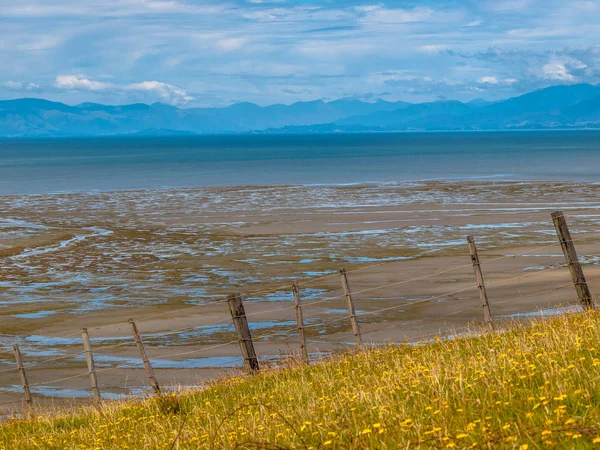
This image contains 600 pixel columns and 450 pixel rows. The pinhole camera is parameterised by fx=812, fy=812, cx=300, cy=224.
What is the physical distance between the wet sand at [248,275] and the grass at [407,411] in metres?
6.87

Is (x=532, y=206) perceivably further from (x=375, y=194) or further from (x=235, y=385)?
(x=235, y=385)

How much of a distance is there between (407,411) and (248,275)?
26.2 m

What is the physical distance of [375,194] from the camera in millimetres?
69062

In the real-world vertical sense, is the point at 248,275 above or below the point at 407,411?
below

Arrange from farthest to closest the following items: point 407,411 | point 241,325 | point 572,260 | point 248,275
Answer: point 248,275, point 572,260, point 241,325, point 407,411

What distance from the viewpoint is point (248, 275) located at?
32312 millimetres

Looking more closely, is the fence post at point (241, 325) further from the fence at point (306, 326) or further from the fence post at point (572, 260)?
the fence post at point (572, 260)

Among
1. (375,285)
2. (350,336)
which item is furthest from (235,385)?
(375,285)

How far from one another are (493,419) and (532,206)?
169 ft

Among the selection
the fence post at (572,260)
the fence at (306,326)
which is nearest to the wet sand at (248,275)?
the fence at (306,326)

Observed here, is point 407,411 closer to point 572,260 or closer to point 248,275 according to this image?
Answer: point 572,260

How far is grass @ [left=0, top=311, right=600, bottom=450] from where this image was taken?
5.16 meters

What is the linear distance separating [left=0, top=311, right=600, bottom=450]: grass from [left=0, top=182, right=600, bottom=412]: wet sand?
22.6 ft

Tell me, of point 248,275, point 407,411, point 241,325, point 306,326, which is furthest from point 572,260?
point 248,275
